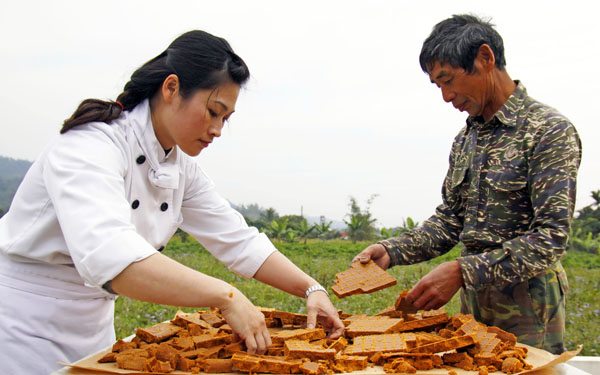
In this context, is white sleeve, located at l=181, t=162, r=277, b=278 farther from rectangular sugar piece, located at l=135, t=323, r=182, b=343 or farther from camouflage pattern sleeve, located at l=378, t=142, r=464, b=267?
camouflage pattern sleeve, located at l=378, t=142, r=464, b=267

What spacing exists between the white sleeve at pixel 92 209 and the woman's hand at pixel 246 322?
1.03 feet

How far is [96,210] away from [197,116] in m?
0.51

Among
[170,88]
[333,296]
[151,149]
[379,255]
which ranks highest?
[170,88]

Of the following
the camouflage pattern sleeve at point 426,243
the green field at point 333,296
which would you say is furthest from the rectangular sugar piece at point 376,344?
the green field at point 333,296

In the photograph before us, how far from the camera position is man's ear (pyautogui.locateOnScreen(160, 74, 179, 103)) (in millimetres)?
1858

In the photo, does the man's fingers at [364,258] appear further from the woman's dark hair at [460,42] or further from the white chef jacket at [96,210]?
the woman's dark hair at [460,42]

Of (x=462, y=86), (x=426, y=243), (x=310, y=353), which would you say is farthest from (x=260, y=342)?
(x=462, y=86)

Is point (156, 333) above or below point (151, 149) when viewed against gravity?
below

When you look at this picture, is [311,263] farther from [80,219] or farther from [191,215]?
[80,219]

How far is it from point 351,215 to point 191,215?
8.75 meters

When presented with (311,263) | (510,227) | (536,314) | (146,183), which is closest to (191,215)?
(146,183)

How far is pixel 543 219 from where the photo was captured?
2.00m

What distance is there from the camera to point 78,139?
1.72 metres

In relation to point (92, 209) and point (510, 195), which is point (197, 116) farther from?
point (510, 195)
